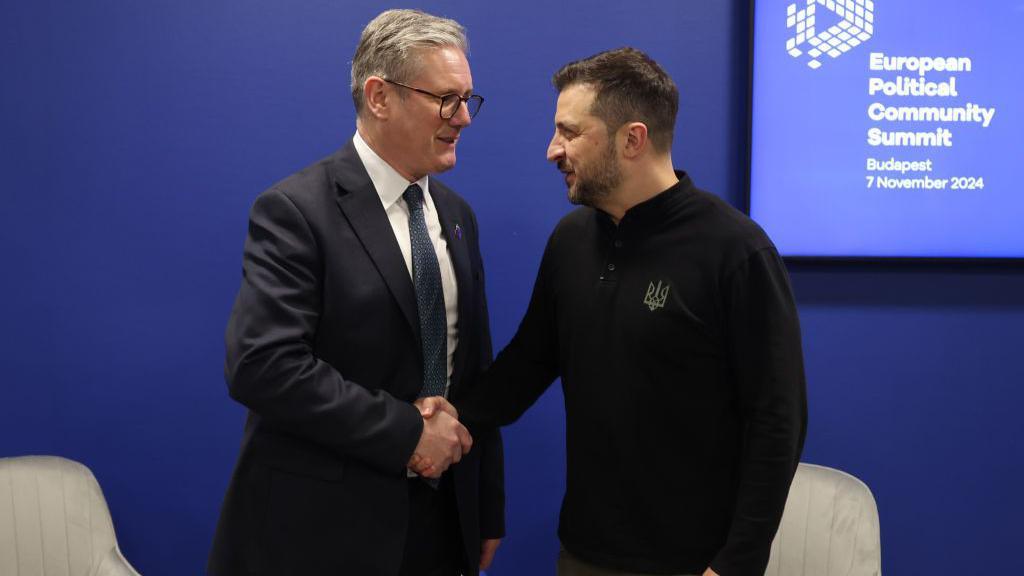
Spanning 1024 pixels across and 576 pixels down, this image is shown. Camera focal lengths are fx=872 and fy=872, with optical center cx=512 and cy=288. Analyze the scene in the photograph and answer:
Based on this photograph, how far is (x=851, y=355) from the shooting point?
2.66m

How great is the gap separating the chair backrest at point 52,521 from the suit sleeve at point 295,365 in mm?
1030

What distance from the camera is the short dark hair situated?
6.15 ft

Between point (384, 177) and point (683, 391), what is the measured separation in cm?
79

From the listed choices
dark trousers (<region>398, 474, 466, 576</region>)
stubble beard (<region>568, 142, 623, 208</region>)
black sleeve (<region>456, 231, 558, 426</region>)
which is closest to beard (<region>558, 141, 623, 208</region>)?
stubble beard (<region>568, 142, 623, 208</region>)

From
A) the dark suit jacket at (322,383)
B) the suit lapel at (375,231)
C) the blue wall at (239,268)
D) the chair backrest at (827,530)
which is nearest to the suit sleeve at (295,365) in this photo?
the dark suit jacket at (322,383)

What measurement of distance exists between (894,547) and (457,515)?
1546 mm

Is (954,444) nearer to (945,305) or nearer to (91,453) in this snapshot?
(945,305)

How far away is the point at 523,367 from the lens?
6.81 feet

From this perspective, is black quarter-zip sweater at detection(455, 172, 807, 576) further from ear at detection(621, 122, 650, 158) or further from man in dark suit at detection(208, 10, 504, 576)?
man in dark suit at detection(208, 10, 504, 576)

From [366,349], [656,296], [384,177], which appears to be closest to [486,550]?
[366,349]

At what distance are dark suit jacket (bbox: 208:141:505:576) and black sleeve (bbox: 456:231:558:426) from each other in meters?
0.22

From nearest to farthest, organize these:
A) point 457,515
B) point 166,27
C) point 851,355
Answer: point 457,515 < point 166,27 < point 851,355

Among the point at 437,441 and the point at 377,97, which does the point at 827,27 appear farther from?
the point at 437,441

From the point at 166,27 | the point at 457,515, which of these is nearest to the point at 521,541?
the point at 457,515
